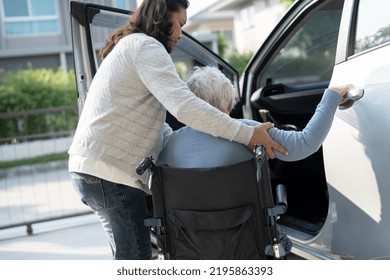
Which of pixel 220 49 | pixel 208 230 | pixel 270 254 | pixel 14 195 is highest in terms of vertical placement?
pixel 220 49

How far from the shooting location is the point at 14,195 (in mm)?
7043

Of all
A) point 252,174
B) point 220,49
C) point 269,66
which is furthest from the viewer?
point 220,49

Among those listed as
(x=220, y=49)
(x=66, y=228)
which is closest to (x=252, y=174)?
(x=66, y=228)

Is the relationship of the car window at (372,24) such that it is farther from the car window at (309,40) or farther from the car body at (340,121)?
the car window at (309,40)

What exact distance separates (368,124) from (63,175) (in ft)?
23.3

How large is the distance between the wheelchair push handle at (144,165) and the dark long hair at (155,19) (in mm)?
469

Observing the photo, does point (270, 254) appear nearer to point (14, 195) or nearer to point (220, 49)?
point (14, 195)

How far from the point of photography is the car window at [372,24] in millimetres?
1923

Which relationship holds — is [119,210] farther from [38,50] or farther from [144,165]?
[38,50]

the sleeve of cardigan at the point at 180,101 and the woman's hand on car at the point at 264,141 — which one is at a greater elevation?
the sleeve of cardigan at the point at 180,101

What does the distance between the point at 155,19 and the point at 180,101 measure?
0.37 metres

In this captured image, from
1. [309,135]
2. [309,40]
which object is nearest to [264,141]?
[309,135]

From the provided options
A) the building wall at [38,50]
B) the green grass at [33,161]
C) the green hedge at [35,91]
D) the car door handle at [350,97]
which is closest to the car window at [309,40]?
the car door handle at [350,97]

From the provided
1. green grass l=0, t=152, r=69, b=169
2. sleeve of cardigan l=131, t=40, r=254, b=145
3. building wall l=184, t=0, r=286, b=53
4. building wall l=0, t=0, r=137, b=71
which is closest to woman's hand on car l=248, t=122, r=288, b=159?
sleeve of cardigan l=131, t=40, r=254, b=145
